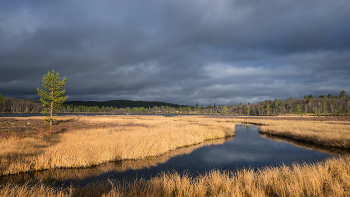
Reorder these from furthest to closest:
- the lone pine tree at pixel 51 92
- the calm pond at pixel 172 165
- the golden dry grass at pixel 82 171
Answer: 1. the lone pine tree at pixel 51 92
2. the calm pond at pixel 172 165
3. the golden dry grass at pixel 82 171

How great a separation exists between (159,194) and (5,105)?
227 m

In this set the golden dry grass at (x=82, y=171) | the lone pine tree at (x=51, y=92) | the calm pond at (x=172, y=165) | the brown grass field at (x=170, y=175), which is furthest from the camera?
the lone pine tree at (x=51, y=92)

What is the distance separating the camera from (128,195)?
273 inches

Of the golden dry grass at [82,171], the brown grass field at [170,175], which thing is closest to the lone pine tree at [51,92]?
the brown grass field at [170,175]

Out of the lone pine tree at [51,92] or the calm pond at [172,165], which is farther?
the lone pine tree at [51,92]

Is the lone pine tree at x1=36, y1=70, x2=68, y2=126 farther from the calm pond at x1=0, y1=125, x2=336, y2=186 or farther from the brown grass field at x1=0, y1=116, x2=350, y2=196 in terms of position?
the calm pond at x1=0, y1=125, x2=336, y2=186

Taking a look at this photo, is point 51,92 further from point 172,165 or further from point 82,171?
point 172,165

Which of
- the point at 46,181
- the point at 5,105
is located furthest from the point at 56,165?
the point at 5,105

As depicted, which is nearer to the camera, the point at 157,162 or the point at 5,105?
the point at 157,162

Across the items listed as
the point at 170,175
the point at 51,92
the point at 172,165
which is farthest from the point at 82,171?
the point at 51,92

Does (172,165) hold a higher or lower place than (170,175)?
lower

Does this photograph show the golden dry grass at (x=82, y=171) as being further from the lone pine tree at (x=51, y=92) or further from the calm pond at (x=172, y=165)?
the lone pine tree at (x=51, y=92)

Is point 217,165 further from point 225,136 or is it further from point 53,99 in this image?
point 53,99

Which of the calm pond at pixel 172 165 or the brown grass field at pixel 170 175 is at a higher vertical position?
the brown grass field at pixel 170 175
